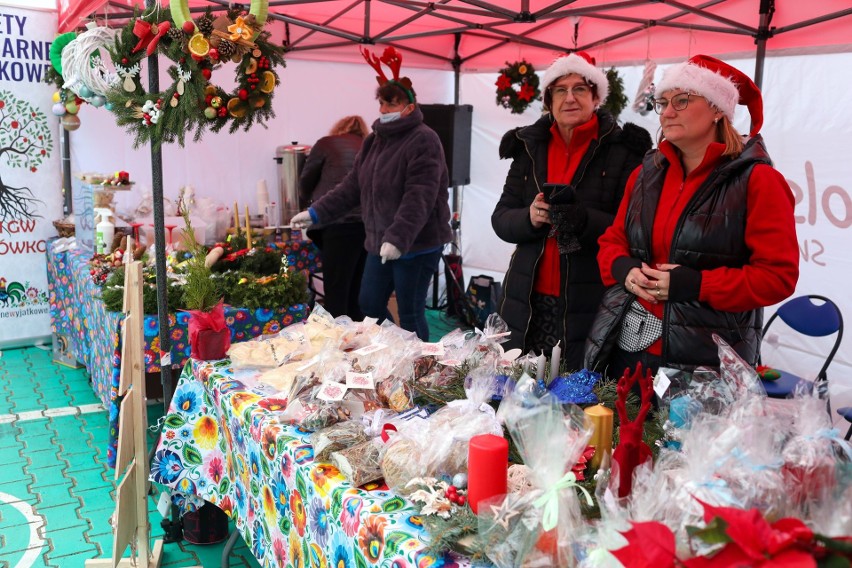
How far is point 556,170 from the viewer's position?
2488mm

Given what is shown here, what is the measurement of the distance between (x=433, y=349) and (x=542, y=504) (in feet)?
2.98

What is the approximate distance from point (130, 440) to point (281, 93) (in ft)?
13.5

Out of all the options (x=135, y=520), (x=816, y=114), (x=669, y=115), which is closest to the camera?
(x=669, y=115)

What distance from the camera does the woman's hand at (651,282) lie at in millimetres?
1855

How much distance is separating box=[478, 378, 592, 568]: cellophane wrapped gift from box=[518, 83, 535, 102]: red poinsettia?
475 cm

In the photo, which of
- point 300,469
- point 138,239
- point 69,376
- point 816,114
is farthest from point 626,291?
point 69,376

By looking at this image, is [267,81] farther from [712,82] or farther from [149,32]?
[712,82]

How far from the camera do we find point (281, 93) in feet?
18.9

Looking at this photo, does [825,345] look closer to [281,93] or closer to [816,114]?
[816,114]

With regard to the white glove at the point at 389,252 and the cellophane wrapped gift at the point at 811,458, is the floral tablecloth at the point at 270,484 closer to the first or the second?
the cellophane wrapped gift at the point at 811,458

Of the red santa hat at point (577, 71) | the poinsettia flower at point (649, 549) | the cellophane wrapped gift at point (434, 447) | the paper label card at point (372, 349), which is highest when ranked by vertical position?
the red santa hat at point (577, 71)

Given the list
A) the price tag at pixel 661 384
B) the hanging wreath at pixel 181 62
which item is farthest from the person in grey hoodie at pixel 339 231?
the price tag at pixel 661 384

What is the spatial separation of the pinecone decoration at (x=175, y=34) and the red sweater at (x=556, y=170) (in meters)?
1.24

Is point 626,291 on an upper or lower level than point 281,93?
lower
